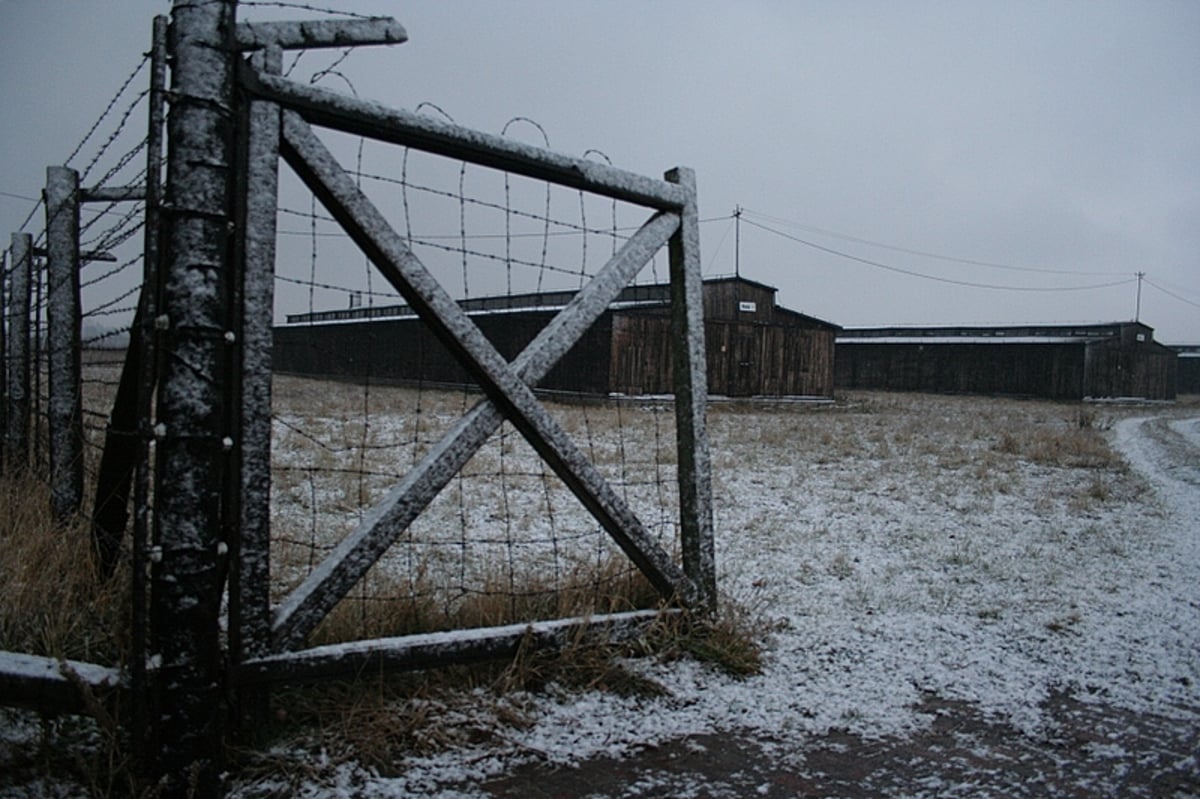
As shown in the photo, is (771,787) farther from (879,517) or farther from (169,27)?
(879,517)

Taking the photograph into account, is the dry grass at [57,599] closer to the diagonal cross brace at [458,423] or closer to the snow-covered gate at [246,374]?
the snow-covered gate at [246,374]

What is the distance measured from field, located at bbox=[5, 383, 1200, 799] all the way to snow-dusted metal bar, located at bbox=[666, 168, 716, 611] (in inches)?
19.3

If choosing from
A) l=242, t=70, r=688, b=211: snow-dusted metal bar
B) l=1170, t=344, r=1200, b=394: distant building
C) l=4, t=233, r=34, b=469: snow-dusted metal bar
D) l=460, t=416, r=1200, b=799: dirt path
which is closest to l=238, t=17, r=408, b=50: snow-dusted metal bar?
l=242, t=70, r=688, b=211: snow-dusted metal bar

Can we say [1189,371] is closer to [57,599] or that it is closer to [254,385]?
[254,385]

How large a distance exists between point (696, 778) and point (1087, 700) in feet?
6.36

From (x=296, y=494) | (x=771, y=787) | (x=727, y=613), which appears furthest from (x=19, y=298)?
(x=771, y=787)

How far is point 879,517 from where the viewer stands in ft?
23.8

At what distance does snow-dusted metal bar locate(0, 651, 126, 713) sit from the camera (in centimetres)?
216

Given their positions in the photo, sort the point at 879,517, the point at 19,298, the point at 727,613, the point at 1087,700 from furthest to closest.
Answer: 1. the point at 879,517
2. the point at 19,298
3. the point at 727,613
4. the point at 1087,700

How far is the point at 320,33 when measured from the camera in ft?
8.22

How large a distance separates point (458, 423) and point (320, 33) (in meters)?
1.44

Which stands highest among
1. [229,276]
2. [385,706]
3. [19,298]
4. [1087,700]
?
[19,298]

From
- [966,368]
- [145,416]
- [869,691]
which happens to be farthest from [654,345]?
[966,368]

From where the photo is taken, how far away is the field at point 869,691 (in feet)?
8.00
